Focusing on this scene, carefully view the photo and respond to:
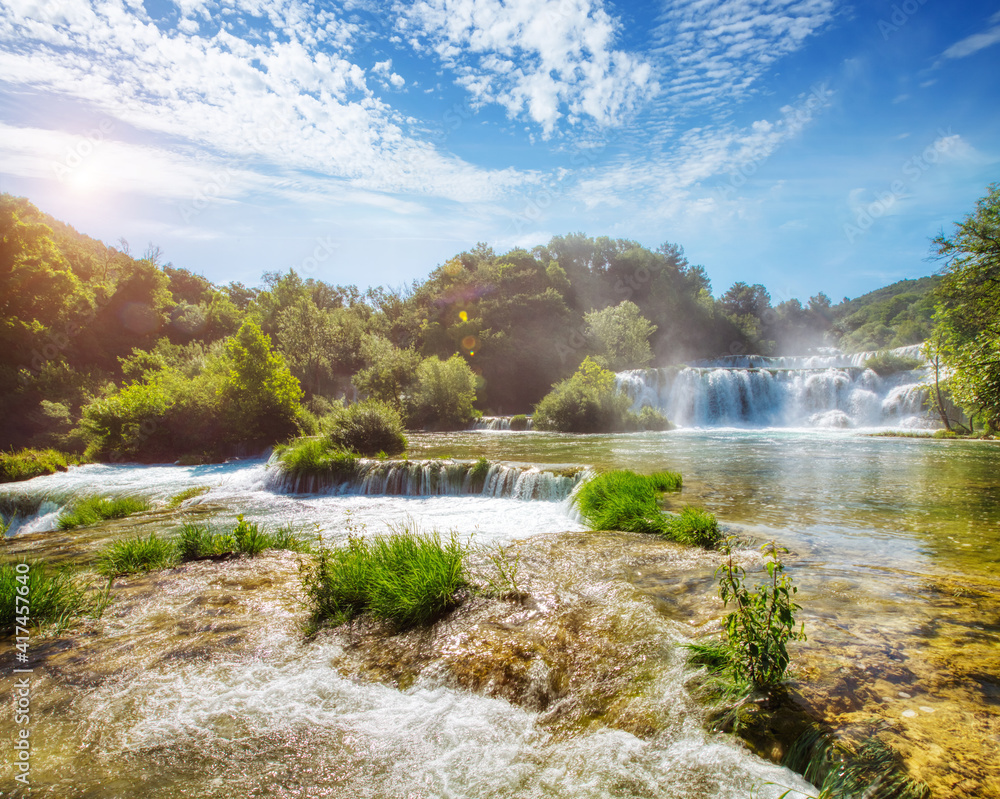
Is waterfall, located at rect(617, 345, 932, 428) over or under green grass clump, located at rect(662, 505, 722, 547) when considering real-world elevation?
over

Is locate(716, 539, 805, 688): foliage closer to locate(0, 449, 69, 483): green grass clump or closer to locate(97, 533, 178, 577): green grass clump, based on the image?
locate(97, 533, 178, 577): green grass clump

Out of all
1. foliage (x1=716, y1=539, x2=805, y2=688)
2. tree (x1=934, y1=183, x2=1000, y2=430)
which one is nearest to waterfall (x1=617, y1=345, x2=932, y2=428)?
tree (x1=934, y1=183, x2=1000, y2=430)

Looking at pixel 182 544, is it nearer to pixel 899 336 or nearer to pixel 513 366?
pixel 513 366

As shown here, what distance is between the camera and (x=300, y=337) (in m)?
38.4

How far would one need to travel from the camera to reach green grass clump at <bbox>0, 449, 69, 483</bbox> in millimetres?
15938

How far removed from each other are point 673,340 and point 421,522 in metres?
71.2

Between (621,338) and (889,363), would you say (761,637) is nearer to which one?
(889,363)

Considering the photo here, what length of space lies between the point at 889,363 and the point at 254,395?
37929 mm

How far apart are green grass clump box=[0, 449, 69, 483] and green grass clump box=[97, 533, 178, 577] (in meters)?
14.2

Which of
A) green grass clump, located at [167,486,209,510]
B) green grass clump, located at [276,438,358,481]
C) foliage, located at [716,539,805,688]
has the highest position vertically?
foliage, located at [716,539,805,688]

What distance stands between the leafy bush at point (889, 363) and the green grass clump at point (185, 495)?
122 ft

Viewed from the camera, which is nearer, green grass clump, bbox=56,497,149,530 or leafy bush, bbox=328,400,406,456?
green grass clump, bbox=56,497,149,530

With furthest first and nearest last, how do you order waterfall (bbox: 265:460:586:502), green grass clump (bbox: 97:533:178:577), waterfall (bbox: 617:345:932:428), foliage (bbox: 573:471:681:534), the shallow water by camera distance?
waterfall (bbox: 617:345:932:428)
waterfall (bbox: 265:460:586:502)
foliage (bbox: 573:471:681:534)
green grass clump (bbox: 97:533:178:577)
the shallow water

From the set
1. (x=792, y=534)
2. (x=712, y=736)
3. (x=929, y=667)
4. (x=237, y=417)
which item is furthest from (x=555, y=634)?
(x=237, y=417)
